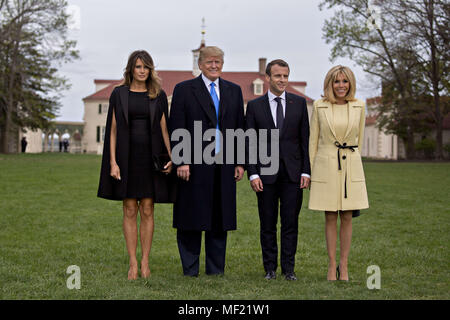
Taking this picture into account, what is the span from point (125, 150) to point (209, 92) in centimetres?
114

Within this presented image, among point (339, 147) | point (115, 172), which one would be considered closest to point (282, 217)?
point (339, 147)

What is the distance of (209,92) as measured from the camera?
6.34 meters

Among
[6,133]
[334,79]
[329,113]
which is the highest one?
[6,133]

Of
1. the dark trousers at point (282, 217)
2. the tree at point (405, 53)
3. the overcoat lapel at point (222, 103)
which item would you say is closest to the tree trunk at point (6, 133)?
the tree at point (405, 53)

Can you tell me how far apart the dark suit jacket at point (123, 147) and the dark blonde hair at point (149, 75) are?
0.08m

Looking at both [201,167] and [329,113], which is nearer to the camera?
[329,113]

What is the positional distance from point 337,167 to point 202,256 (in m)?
2.99

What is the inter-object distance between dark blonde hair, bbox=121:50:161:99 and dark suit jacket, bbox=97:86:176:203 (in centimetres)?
8

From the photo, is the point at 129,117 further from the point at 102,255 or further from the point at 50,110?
the point at 50,110

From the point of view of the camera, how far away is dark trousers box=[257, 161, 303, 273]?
6.30 meters

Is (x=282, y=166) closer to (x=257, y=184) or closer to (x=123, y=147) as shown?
(x=257, y=184)

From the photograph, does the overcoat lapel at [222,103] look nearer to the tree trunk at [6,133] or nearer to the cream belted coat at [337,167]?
the cream belted coat at [337,167]

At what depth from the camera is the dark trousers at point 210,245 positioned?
6418 mm

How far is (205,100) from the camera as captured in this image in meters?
6.30
